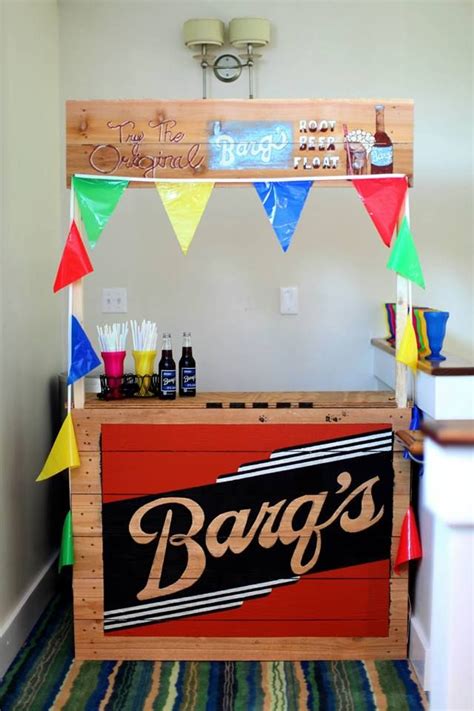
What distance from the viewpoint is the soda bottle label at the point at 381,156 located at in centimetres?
260

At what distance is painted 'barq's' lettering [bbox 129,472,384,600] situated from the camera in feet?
8.68

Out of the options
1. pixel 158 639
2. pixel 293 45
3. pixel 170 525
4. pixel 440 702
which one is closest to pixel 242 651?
pixel 158 639

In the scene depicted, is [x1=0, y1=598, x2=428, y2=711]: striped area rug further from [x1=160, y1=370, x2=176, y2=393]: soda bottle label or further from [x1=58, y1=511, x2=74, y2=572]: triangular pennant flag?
[x1=160, y1=370, x2=176, y2=393]: soda bottle label

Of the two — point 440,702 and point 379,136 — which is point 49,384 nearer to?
point 379,136

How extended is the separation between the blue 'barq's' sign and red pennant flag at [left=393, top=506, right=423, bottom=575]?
1167 millimetres

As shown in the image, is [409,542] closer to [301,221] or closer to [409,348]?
[409,348]

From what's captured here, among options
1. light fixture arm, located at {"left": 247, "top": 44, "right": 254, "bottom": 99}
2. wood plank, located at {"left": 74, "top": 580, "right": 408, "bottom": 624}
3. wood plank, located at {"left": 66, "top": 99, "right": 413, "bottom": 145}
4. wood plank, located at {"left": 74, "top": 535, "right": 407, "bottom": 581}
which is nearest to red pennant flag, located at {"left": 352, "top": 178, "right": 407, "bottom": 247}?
wood plank, located at {"left": 66, "top": 99, "right": 413, "bottom": 145}

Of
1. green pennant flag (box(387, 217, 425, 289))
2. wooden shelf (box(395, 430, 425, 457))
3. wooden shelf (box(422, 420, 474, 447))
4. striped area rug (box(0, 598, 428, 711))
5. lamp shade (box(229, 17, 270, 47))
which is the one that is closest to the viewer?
wooden shelf (box(422, 420, 474, 447))

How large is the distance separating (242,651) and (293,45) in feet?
7.47

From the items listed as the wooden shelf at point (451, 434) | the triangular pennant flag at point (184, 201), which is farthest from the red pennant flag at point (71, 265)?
the wooden shelf at point (451, 434)

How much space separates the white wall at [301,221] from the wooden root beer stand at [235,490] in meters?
0.76

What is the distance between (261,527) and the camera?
265 cm

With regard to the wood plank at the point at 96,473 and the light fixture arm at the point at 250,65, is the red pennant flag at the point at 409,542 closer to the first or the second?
the wood plank at the point at 96,473

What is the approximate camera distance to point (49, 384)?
3211 millimetres
